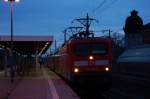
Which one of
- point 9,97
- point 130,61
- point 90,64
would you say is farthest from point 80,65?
point 130,61

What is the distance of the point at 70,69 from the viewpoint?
105 feet

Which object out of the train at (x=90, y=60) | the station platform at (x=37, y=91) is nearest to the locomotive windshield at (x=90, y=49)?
the train at (x=90, y=60)

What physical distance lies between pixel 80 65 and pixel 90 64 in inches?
24.7

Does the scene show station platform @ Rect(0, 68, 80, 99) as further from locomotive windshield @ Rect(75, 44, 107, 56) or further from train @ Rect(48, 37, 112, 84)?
locomotive windshield @ Rect(75, 44, 107, 56)

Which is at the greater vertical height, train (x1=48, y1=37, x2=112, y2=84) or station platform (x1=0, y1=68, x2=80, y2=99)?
train (x1=48, y1=37, x2=112, y2=84)

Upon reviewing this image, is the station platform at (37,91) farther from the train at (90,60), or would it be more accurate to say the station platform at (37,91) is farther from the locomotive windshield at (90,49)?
the locomotive windshield at (90,49)

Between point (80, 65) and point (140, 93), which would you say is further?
point (80, 65)

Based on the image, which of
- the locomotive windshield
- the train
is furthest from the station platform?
the locomotive windshield

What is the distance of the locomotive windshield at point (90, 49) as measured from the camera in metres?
31.9

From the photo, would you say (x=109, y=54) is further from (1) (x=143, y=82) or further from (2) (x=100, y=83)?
(1) (x=143, y=82)

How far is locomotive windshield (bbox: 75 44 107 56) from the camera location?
105 ft

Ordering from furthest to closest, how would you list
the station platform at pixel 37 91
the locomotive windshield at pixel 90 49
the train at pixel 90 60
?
the locomotive windshield at pixel 90 49 → the train at pixel 90 60 → the station platform at pixel 37 91

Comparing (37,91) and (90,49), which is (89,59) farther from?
(37,91)

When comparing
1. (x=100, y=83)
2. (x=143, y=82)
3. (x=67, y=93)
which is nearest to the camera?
(x=143, y=82)
